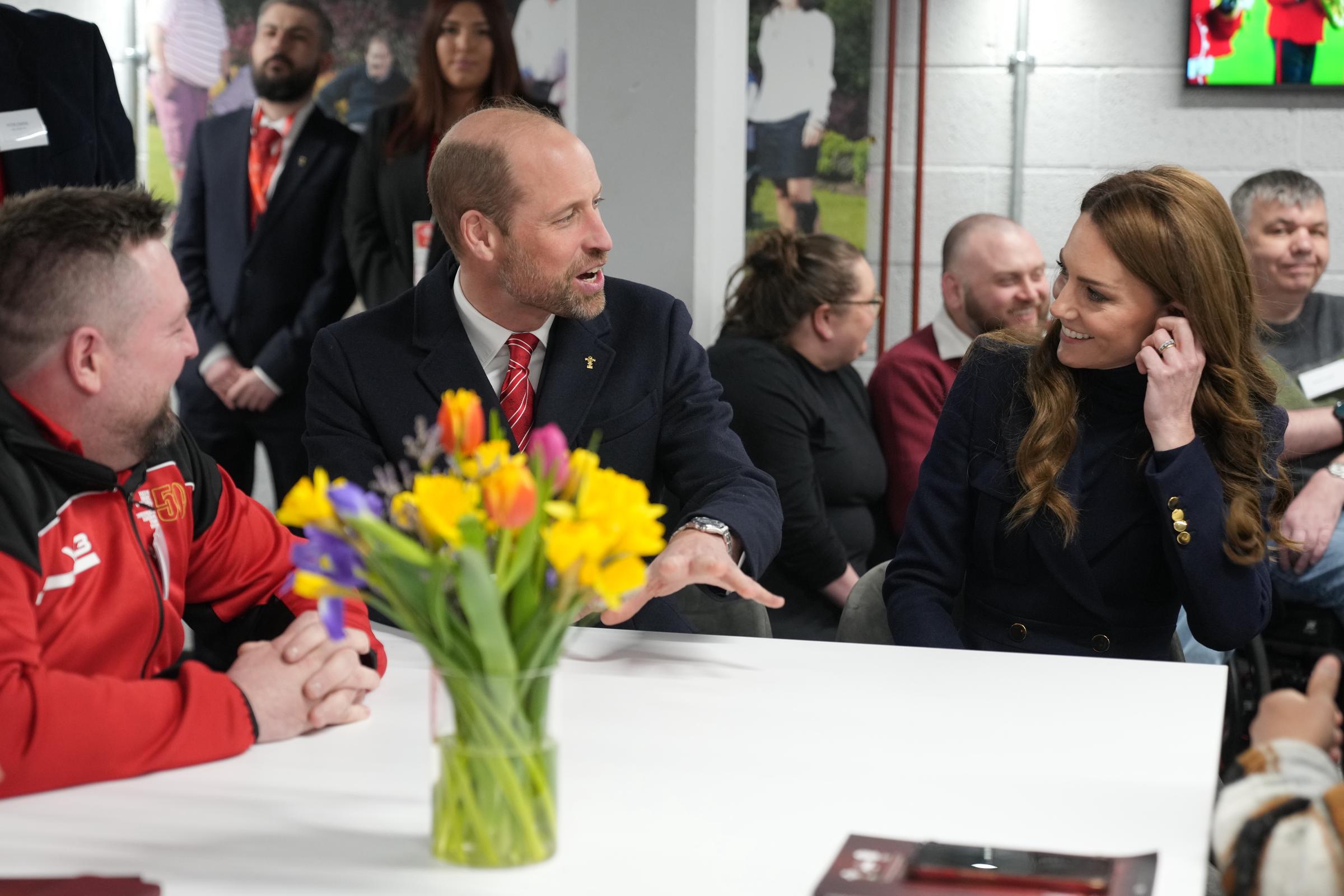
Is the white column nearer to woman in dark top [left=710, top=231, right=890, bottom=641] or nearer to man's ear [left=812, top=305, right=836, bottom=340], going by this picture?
woman in dark top [left=710, top=231, right=890, bottom=641]

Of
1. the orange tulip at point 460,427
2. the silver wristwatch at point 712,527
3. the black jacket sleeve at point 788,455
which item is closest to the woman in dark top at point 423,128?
the black jacket sleeve at point 788,455

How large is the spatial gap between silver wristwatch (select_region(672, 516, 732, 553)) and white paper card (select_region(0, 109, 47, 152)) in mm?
1819

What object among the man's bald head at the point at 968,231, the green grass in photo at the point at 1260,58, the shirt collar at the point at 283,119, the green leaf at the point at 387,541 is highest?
the green grass in photo at the point at 1260,58

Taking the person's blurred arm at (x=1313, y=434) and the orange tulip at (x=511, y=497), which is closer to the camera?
the orange tulip at (x=511, y=497)

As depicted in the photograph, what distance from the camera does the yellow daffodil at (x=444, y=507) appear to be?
3.28ft

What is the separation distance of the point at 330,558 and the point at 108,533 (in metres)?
0.66

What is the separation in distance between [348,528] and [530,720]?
0.21 meters

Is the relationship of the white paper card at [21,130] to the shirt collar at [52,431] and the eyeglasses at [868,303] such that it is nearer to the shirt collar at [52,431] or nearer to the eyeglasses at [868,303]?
the shirt collar at [52,431]

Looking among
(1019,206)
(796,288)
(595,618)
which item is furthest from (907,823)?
(1019,206)

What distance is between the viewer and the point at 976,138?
4.32 meters

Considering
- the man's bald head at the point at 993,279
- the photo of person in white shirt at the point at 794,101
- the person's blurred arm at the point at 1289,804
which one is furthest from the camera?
the photo of person in white shirt at the point at 794,101

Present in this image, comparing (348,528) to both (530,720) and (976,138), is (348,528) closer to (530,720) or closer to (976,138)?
(530,720)

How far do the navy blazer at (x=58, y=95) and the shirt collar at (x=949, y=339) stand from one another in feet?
6.37

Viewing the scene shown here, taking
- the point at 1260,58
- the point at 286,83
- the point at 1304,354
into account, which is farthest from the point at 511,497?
the point at 1260,58
